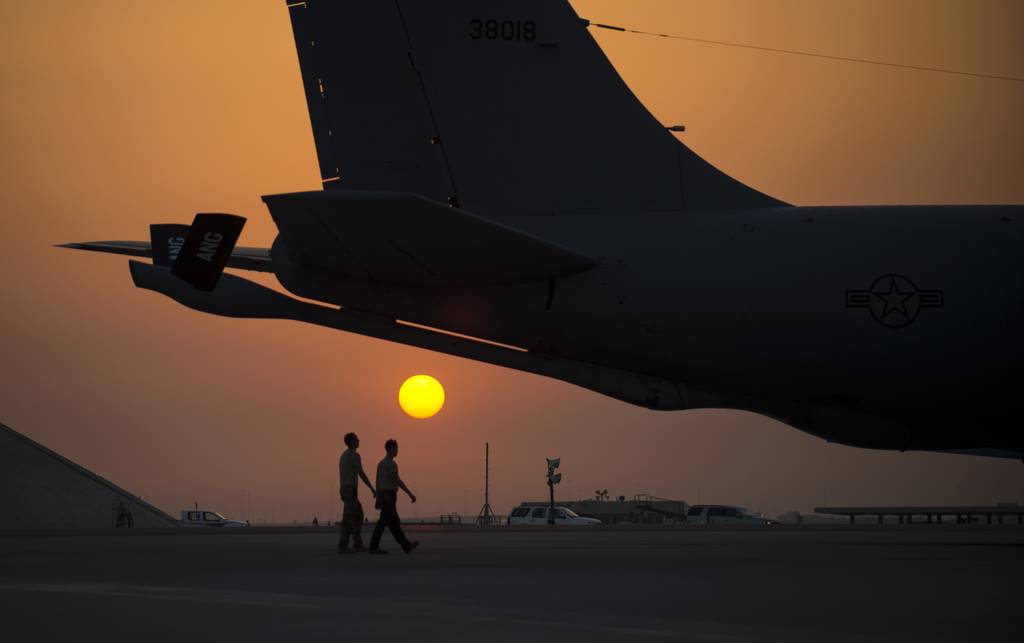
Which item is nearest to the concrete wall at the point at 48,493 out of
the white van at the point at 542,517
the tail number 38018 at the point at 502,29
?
the white van at the point at 542,517

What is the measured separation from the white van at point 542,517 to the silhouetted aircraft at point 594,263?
214 feet

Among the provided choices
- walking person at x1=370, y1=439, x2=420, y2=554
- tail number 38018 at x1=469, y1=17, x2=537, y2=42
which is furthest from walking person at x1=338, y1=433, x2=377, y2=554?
tail number 38018 at x1=469, y1=17, x2=537, y2=42

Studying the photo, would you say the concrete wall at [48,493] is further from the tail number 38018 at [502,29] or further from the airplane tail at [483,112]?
the tail number 38018 at [502,29]

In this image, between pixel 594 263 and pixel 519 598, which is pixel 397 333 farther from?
pixel 519 598

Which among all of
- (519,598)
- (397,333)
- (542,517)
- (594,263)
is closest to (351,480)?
(397,333)

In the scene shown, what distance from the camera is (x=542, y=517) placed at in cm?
9006

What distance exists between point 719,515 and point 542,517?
13.3 metres

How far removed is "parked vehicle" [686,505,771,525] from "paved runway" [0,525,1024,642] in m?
75.0

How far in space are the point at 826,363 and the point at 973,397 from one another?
2129 mm

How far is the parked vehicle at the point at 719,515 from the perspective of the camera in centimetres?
9277

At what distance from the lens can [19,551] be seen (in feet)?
73.1

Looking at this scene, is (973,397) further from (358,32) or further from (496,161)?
(358,32)

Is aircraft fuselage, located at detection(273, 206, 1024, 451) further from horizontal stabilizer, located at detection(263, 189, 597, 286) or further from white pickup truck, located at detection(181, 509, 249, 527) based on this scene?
white pickup truck, located at detection(181, 509, 249, 527)

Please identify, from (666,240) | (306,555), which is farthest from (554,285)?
(306,555)
